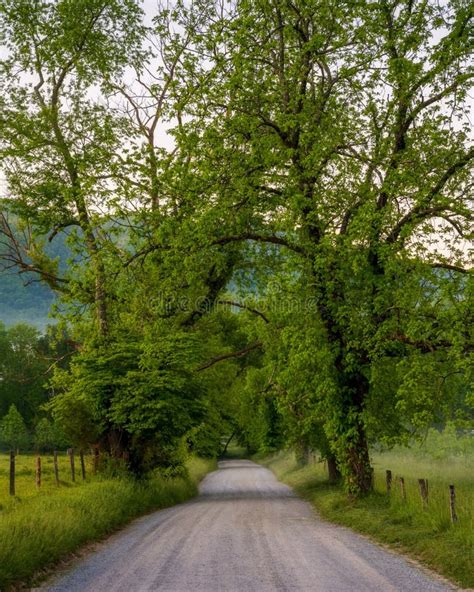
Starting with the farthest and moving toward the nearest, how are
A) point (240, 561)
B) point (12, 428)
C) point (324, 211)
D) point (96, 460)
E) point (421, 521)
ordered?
point (12, 428), point (96, 460), point (324, 211), point (421, 521), point (240, 561)

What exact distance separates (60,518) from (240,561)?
438cm

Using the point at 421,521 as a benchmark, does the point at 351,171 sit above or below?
above

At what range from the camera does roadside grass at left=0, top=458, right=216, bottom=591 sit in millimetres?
10906

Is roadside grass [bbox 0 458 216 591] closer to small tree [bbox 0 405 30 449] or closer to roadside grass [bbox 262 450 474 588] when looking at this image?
roadside grass [bbox 262 450 474 588]

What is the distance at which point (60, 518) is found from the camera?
46.9ft

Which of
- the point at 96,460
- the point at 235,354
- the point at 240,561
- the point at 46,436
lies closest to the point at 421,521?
the point at 240,561

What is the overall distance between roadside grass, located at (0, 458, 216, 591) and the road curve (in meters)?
0.50

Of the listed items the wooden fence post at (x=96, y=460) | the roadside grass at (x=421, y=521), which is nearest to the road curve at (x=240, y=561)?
the roadside grass at (x=421, y=521)

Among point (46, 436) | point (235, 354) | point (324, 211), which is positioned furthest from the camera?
point (46, 436)

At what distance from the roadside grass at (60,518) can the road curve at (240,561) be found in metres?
0.50

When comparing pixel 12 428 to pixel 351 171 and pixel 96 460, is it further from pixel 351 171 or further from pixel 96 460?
pixel 351 171

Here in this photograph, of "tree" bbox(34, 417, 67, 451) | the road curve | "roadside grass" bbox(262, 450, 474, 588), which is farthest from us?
"tree" bbox(34, 417, 67, 451)

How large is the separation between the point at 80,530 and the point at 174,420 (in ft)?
37.4

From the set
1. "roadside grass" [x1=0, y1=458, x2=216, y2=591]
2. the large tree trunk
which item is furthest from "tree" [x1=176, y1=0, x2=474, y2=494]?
"roadside grass" [x1=0, y1=458, x2=216, y2=591]
